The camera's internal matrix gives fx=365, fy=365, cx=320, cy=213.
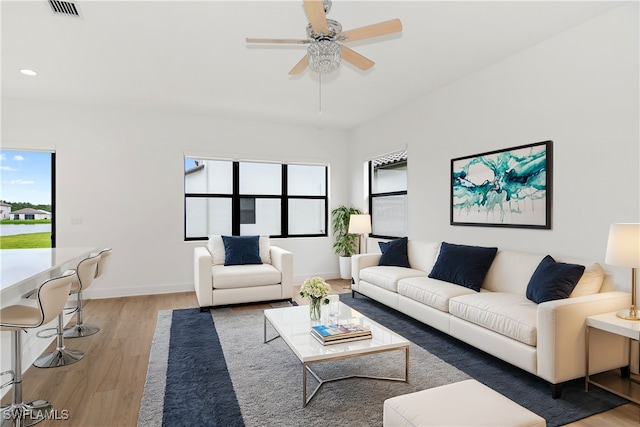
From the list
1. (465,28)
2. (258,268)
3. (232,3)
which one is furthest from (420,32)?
(258,268)

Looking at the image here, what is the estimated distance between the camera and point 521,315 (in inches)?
105

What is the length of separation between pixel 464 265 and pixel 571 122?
62.5 inches

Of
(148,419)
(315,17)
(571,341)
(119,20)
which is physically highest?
(119,20)

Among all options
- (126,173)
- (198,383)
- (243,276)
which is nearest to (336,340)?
(198,383)

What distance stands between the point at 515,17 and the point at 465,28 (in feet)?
1.22

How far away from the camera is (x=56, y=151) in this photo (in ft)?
16.6

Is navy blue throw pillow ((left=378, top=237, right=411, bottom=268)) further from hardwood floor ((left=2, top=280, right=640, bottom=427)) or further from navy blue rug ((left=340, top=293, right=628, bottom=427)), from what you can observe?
hardwood floor ((left=2, top=280, right=640, bottom=427))

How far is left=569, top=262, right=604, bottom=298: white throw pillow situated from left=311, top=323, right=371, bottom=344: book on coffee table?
1.61 m

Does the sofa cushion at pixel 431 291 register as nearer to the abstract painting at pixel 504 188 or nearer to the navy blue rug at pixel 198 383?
the abstract painting at pixel 504 188

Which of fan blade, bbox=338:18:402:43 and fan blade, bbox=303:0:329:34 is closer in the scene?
fan blade, bbox=303:0:329:34

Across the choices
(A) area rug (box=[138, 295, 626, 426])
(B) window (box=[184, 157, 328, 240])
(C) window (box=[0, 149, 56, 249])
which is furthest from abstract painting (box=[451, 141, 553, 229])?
(C) window (box=[0, 149, 56, 249])

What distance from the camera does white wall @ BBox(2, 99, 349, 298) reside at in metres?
5.07

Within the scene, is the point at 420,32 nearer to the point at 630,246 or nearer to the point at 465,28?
the point at 465,28

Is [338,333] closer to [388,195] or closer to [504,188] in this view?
[504,188]
